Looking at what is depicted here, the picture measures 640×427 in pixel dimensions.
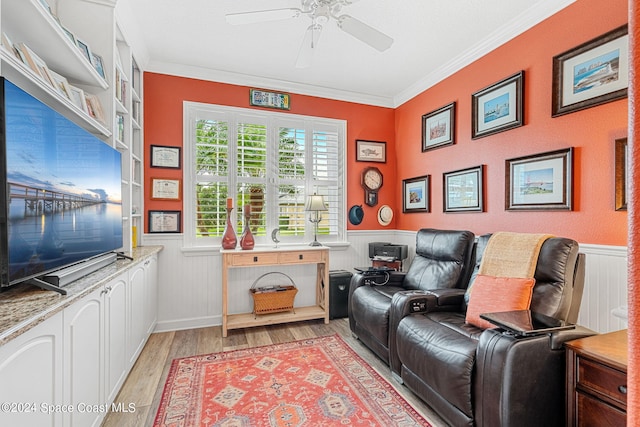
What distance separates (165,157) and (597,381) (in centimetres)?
357

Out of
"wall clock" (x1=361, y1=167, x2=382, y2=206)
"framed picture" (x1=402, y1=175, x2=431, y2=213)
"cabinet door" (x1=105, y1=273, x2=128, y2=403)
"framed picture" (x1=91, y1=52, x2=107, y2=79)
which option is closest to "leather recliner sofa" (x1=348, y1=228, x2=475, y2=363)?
"framed picture" (x1=402, y1=175, x2=431, y2=213)

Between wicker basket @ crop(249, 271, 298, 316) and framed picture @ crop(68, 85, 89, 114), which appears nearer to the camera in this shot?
framed picture @ crop(68, 85, 89, 114)

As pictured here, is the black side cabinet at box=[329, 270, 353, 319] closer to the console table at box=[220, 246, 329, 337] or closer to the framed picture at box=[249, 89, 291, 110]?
the console table at box=[220, 246, 329, 337]

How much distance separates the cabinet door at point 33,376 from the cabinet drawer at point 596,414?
210cm

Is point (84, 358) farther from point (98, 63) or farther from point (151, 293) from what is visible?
point (98, 63)

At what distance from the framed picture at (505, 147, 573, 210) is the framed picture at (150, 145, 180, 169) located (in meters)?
3.11

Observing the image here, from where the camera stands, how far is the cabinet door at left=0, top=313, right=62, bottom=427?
37.5 inches

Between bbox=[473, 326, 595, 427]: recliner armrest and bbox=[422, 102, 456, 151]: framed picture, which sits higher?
bbox=[422, 102, 456, 151]: framed picture

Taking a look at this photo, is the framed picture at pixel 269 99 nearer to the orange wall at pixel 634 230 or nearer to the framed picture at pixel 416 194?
the framed picture at pixel 416 194

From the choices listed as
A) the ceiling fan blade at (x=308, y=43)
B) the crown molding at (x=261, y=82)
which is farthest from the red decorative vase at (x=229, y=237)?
the ceiling fan blade at (x=308, y=43)

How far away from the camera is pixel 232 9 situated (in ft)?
7.83

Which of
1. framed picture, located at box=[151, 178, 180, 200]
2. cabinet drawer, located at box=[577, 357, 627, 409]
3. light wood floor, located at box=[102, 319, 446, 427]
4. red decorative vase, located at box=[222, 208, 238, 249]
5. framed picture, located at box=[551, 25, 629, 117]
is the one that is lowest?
light wood floor, located at box=[102, 319, 446, 427]

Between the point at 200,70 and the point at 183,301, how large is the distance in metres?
2.43

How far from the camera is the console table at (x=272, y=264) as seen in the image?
3.07 meters
